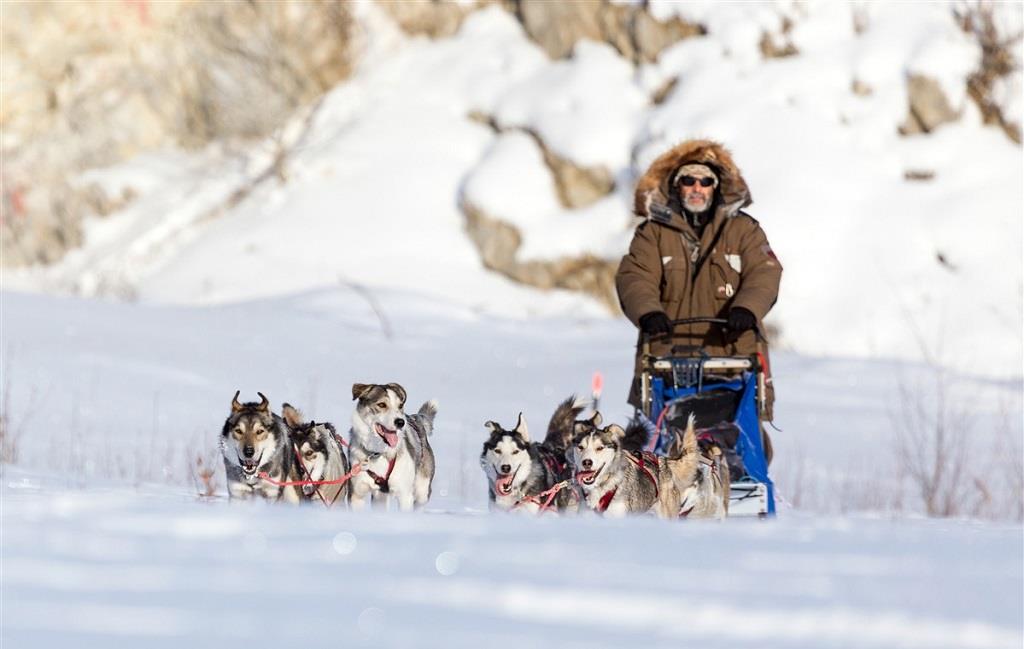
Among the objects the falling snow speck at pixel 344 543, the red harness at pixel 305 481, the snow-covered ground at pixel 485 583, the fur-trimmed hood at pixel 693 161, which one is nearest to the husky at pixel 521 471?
the red harness at pixel 305 481

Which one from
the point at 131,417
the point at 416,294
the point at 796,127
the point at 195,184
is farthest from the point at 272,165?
the point at 131,417

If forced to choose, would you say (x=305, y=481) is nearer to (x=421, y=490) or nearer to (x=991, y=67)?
(x=421, y=490)

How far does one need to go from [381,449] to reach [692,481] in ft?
3.43

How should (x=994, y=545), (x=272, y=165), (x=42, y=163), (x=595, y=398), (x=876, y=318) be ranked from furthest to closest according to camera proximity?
(x=42, y=163), (x=272, y=165), (x=876, y=318), (x=595, y=398), (x=994, y=545)

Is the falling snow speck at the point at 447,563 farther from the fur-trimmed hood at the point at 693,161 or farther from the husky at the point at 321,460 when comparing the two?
the fur-trimmed hood at the point at 693,161

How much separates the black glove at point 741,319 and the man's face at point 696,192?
24.4 inches

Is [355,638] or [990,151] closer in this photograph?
[355,638]

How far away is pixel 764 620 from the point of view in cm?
197

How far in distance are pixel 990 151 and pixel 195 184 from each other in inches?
419

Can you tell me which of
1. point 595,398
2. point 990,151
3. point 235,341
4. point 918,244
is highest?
point 990,151

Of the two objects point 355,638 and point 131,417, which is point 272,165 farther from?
point 355,638

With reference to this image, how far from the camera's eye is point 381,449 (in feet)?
14.7

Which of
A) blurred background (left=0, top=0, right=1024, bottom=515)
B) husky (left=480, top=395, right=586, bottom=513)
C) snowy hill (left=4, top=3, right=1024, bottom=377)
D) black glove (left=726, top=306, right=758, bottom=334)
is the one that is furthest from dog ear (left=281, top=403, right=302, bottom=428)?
snowy hill (left=4, top=3, right=1024, bottom=377)

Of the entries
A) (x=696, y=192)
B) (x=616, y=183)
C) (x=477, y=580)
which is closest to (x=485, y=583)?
(x=477, y=580)
